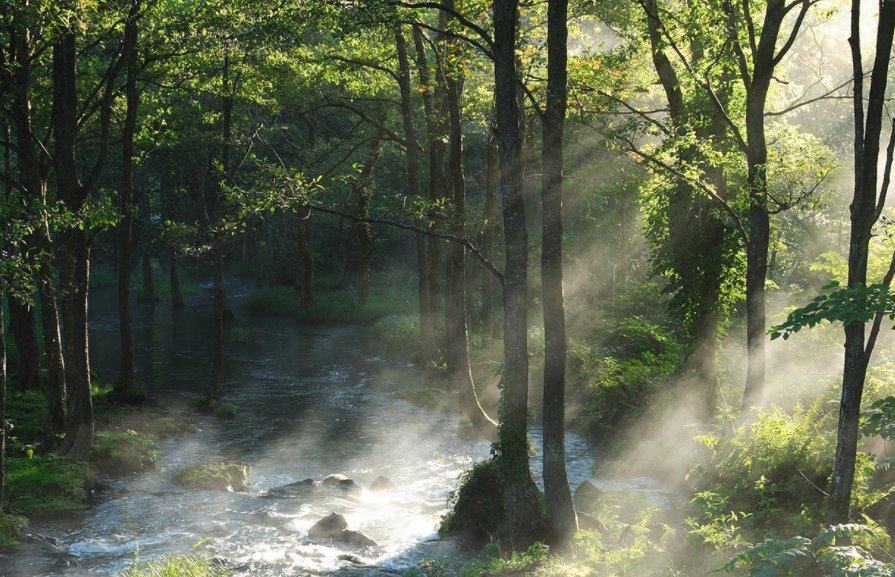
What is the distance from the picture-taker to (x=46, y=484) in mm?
13852

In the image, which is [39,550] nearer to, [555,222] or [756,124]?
[555,222]

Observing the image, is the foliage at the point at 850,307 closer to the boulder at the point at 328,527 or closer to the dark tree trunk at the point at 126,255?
the boulder at the point at 328,527

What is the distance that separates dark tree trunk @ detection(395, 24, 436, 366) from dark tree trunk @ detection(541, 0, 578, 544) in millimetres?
12624

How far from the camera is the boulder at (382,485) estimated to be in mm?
15633

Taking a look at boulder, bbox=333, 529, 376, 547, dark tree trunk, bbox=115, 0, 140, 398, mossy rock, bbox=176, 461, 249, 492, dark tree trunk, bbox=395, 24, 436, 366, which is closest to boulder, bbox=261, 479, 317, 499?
mossy rock, bbox=176, 461, 249, 492

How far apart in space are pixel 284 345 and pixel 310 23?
21.7 m

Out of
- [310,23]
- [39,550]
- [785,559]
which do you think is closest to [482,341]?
[310,23]

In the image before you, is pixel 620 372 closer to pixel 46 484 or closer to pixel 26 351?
pixel 46 484

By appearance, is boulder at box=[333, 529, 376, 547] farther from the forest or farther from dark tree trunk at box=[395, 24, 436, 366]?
dark tree trunk at box=[395, 24, 436, 366]

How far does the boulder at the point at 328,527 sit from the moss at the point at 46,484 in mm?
4539

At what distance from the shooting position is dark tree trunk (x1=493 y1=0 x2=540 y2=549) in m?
10.9

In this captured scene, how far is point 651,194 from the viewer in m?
18.2

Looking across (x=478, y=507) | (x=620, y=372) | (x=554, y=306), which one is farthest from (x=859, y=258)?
(x=620, y=372)

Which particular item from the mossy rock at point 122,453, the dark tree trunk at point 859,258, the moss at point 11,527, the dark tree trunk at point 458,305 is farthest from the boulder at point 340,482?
the dark tree trunk at point 859,258
